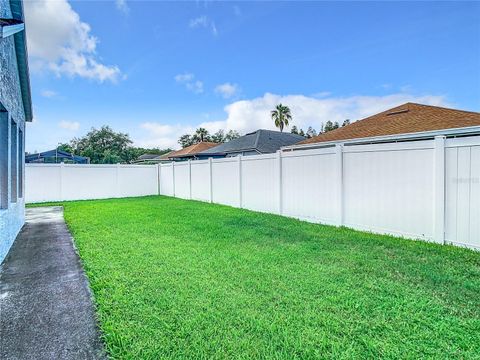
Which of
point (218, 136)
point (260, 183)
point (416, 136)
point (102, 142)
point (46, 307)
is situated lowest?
point (46, 307)

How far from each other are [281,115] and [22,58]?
117 feet

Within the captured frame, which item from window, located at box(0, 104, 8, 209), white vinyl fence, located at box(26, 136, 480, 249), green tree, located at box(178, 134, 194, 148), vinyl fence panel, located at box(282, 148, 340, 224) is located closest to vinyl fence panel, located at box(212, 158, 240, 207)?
white vinyl fence, located at box(26, 136, 480, 249)

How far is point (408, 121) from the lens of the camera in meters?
10.7

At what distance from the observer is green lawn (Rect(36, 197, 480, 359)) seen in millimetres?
2217

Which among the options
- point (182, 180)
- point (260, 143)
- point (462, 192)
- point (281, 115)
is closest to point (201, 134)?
point (281, 115)

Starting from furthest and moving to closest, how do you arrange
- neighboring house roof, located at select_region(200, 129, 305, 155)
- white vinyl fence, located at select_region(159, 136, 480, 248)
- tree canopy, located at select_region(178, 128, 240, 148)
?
tree canopy, located at select_region(178, 128, 240, 148), neighboring house roof, located at select_region(200, 129, 305, 155), white vinyl fence, located at select_region(159, 136, 480, 248)

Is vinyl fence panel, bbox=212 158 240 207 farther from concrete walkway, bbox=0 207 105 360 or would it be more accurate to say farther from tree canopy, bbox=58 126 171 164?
tree canopy, bbox=58 126 171 164

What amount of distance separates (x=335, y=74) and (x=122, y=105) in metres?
14.6

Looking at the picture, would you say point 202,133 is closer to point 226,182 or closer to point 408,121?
point 226,182

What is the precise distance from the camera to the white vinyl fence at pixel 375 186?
15.3 feet

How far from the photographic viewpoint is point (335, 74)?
1599 centimetres

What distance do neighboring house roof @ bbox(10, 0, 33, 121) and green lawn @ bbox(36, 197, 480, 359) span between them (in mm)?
4292

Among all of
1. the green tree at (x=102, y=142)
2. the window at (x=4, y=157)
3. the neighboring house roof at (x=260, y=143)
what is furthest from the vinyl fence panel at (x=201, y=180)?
the green tree at (x=102, y=142)

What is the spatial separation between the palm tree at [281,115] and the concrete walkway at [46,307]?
121 feet
